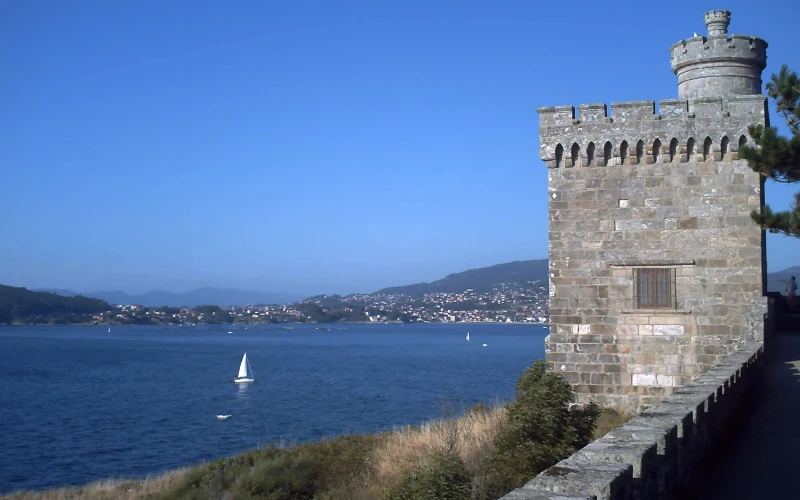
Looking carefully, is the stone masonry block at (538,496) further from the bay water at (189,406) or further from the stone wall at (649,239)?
the stone wall at (649,239)

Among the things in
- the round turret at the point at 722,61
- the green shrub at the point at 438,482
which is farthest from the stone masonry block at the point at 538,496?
the round turret at the point at 722,61

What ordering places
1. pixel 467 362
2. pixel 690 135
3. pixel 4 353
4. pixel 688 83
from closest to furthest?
pixel 690 135, pixel 688 83, pixel 467 362, pixel 4 353

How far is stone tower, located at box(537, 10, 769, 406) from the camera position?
43.2 feet

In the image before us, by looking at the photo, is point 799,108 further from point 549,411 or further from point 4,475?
point 4,475

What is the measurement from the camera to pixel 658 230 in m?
13.6

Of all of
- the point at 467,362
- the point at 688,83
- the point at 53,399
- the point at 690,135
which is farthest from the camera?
the point at 467,362

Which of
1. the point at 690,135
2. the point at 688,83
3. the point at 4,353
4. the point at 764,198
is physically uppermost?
the point at 688,83

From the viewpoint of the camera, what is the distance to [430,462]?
10.3 m

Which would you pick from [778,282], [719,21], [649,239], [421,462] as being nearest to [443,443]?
[421,462]

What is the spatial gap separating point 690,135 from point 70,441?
2625cm

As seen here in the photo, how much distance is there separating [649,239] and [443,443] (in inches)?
201

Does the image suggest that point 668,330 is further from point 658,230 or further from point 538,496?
point 538,496

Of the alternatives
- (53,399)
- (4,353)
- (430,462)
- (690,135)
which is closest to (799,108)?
(690,135)

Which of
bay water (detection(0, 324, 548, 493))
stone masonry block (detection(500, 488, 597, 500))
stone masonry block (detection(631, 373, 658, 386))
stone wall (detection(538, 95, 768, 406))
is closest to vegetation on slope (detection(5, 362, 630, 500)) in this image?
stone masonry block (detection(631, 373, 658, 386))
